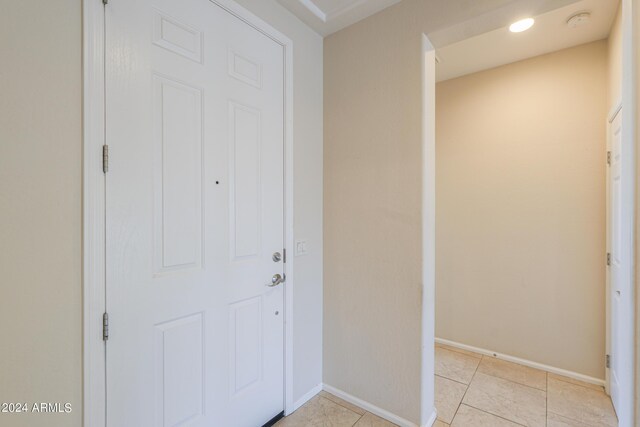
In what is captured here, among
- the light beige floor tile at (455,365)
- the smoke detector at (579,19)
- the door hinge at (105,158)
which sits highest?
the smoke detector at (579,19)

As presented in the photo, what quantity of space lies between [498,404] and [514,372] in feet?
1.85

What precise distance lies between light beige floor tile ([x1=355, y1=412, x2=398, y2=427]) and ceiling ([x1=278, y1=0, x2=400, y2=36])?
264 centimetres

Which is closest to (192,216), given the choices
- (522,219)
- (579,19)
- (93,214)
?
(93,214)

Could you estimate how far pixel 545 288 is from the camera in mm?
2418

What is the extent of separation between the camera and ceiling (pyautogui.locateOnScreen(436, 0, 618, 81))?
188 centimetres

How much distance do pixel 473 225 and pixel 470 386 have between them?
1374mm

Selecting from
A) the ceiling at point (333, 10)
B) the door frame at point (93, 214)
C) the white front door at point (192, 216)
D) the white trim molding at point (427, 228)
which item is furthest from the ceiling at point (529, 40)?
the door frame at point (93, 214)

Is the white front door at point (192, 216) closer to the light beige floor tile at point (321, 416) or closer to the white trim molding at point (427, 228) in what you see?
the light beige floor tile at point (321, 416)

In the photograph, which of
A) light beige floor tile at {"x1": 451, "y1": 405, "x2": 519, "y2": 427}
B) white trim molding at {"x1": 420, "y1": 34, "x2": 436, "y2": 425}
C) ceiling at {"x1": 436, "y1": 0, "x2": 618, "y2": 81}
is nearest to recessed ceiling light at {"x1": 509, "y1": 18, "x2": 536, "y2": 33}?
ceiling at {"x1": 436, "y1": 0, "x2": 618, "y2": 81}

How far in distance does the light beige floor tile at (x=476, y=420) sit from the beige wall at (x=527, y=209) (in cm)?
92

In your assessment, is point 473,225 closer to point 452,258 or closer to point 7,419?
point 452,258

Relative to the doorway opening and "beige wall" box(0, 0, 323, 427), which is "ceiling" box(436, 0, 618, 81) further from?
"beige wall" box(0, 0, 323, 427)

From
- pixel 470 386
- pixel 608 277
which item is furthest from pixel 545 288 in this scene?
pixel 470 386

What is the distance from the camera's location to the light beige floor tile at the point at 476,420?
1.81 m
